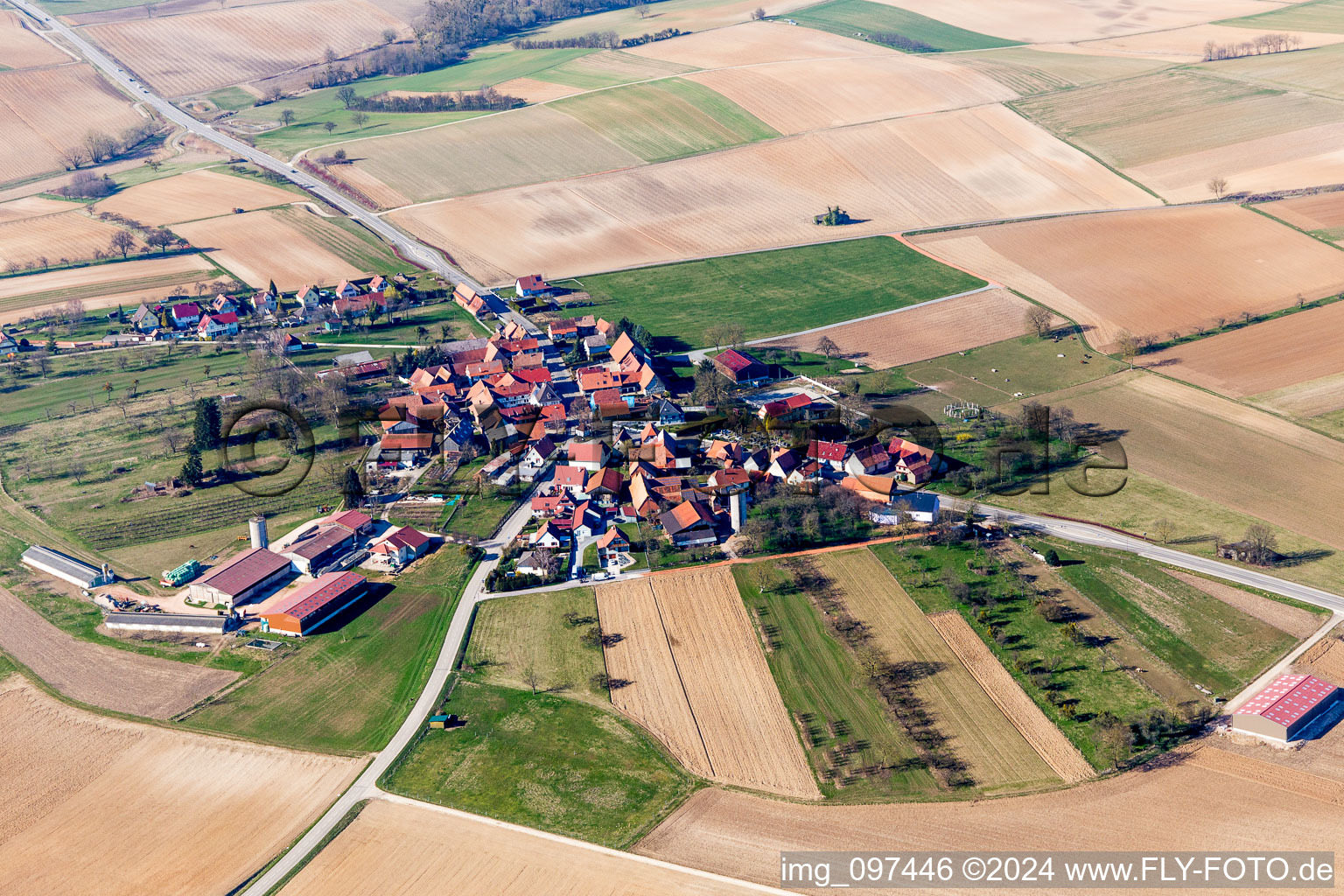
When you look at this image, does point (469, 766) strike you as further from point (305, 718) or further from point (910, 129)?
point (910, 129)

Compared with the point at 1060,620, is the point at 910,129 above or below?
above

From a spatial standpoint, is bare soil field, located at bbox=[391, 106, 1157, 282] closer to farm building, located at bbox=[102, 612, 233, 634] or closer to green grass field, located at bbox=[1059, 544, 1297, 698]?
farm building, located at bbox=[102, 612, 233, 634]

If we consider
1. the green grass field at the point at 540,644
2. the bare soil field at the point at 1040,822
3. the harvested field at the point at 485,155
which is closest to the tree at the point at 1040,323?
the green grass field at the point at 540,644

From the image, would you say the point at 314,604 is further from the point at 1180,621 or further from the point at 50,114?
the point at 50,114

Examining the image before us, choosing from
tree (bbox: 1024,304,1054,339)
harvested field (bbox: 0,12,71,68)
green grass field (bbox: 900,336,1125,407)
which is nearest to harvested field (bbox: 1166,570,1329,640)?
green grass field (bbox: 900,336,1125,407)

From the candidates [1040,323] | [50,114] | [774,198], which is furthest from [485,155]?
[1040,323]

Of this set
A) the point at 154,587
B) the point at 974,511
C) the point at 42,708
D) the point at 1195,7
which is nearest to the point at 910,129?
the point at 1195,7
